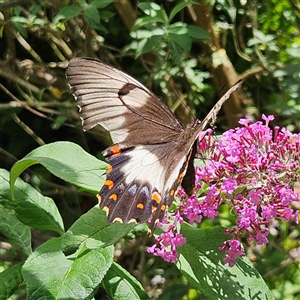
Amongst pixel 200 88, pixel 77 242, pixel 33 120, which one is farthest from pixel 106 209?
pixel 33 120

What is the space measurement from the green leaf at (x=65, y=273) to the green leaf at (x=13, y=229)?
354mm

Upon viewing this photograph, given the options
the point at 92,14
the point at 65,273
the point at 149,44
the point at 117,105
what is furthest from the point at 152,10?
the point at 65,273

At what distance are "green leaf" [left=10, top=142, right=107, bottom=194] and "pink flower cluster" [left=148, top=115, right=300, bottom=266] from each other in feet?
0.84

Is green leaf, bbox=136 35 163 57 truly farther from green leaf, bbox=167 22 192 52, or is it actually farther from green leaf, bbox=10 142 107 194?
green leaf, bbox=10 142 107 194

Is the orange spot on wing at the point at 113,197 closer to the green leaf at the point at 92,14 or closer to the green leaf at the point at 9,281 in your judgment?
the green leaf at the point at 9,281

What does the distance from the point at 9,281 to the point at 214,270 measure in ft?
2.00

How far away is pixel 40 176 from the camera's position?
3.12 meters

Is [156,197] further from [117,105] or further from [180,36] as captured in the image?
[180,36]

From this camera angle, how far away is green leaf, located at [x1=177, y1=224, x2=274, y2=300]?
156 cm

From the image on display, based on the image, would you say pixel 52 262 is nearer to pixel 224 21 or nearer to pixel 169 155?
pixel 169 155

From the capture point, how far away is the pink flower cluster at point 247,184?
1505 millimetres

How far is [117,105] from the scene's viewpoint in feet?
5.42

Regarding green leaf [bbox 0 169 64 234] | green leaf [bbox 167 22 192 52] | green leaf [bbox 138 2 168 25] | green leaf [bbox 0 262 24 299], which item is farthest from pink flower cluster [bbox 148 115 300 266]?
green leaf [bbox 138 2 168 25]

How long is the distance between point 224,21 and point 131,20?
0.59 m
